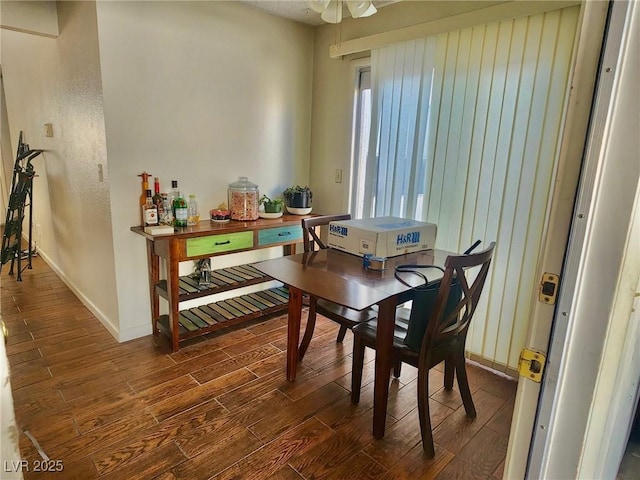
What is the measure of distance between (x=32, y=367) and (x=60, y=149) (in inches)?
71.8

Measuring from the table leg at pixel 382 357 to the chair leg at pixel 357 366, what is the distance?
21cm

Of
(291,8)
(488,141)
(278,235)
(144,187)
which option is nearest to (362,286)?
(488,141)

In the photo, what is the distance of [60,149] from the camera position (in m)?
3.21

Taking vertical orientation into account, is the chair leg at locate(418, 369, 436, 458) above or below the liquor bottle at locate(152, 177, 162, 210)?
below

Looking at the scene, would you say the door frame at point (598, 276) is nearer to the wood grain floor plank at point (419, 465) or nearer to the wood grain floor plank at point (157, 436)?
the wood grain floor plank at point (419, 465)

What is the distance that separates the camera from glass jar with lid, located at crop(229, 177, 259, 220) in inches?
116

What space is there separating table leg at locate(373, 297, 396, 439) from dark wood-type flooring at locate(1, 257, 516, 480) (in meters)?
0.10

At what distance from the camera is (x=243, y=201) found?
294 cm

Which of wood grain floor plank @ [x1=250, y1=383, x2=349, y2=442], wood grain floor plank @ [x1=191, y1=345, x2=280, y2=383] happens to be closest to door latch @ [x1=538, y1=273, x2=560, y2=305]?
wood grain floor plank @ [x1=250, y1=383, x2=349, y2=442]

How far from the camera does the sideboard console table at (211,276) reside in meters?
2.50

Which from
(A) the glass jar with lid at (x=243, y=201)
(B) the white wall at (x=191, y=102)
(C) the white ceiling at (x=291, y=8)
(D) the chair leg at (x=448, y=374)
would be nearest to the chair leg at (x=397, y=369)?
(D) the chair leg at (x=448, y=374)

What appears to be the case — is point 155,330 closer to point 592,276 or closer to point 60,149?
point 60,149

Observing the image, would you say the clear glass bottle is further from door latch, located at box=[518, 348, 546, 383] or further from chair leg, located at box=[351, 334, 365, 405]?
door latch, located at box=[518, 348, 546, 383]

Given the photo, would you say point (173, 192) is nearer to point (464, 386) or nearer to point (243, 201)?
point (243, 201)
